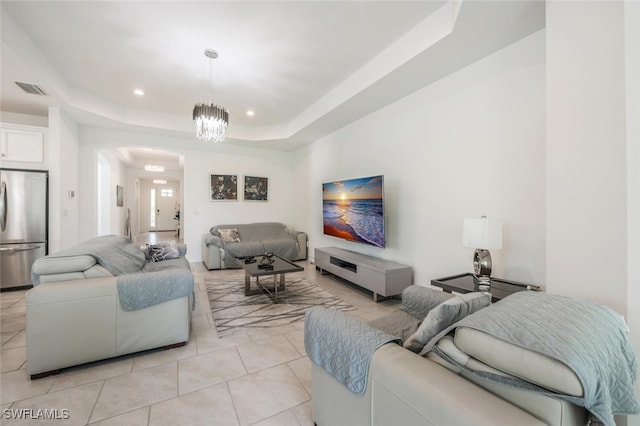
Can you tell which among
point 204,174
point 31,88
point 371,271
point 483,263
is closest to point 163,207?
point 204,174

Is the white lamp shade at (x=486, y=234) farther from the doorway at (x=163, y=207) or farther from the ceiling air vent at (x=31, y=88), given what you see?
the doorway at (x=163, y=207)

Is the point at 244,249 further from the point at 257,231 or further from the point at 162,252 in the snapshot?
the point at 162,252

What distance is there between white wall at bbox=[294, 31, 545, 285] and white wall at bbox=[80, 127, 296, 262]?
9.77 ft

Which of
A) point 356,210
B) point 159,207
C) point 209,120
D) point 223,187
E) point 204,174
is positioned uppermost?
point 209,120

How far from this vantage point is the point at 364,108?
3.97 meters

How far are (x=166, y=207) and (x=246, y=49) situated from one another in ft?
39.0

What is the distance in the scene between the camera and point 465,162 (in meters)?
2.88

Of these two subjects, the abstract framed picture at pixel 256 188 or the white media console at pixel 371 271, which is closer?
the white media console at pixel 371 271

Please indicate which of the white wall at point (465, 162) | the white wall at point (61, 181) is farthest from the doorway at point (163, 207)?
the white wall at point (465, 162)

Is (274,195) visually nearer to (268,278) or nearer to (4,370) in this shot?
(268,278)

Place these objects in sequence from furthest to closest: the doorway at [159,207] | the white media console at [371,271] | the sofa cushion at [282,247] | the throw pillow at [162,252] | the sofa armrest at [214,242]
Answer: the doorway at [159,207], the sofa cushion at [282,247], the sofa armrest at [214,242], the throw pillow at [162,252], the white media console at [371,271]

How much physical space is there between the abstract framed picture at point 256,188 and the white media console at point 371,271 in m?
2.76

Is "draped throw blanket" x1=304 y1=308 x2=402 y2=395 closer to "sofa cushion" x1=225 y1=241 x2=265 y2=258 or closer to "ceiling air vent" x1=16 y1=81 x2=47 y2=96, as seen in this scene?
"sofa cushion" x1=225 y1=241 x2=265 y2=258

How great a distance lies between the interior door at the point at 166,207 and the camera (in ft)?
41.0
